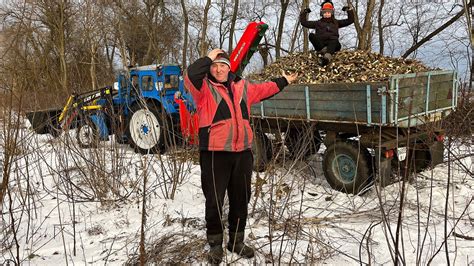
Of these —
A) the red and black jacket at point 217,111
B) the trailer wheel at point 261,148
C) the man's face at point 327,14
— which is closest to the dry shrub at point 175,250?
the red and black jacket at point 217,111

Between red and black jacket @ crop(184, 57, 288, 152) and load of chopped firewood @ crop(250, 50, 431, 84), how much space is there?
2.55 meters

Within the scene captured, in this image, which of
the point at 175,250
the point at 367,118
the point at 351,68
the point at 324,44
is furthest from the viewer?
the point at 324,44

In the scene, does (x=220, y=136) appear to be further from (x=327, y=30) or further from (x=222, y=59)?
(x=327, y=30)

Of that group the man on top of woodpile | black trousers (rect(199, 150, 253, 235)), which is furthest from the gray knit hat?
the man on top of woodpile

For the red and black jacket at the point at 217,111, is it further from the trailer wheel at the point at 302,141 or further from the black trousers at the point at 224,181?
the trailer wheel at the point at 302,141

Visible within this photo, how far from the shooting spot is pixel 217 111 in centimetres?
261

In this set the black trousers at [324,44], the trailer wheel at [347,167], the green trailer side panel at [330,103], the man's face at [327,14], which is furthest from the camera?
the man's face at [327,14]

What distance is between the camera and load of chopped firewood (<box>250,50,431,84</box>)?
4.77 meters

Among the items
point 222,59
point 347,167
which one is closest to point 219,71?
point 222,59

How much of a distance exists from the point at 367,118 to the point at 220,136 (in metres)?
2.22

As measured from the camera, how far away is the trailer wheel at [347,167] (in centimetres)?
448

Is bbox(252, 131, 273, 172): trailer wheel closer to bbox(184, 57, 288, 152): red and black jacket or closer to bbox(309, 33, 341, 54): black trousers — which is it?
bbox(309, 33, 341, 54): black trousers

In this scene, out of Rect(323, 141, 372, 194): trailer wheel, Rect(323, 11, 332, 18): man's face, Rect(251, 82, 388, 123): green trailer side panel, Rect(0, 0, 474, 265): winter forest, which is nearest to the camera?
Rect(0, 0, 474, 265): winter forest

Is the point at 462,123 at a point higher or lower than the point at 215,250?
higher
